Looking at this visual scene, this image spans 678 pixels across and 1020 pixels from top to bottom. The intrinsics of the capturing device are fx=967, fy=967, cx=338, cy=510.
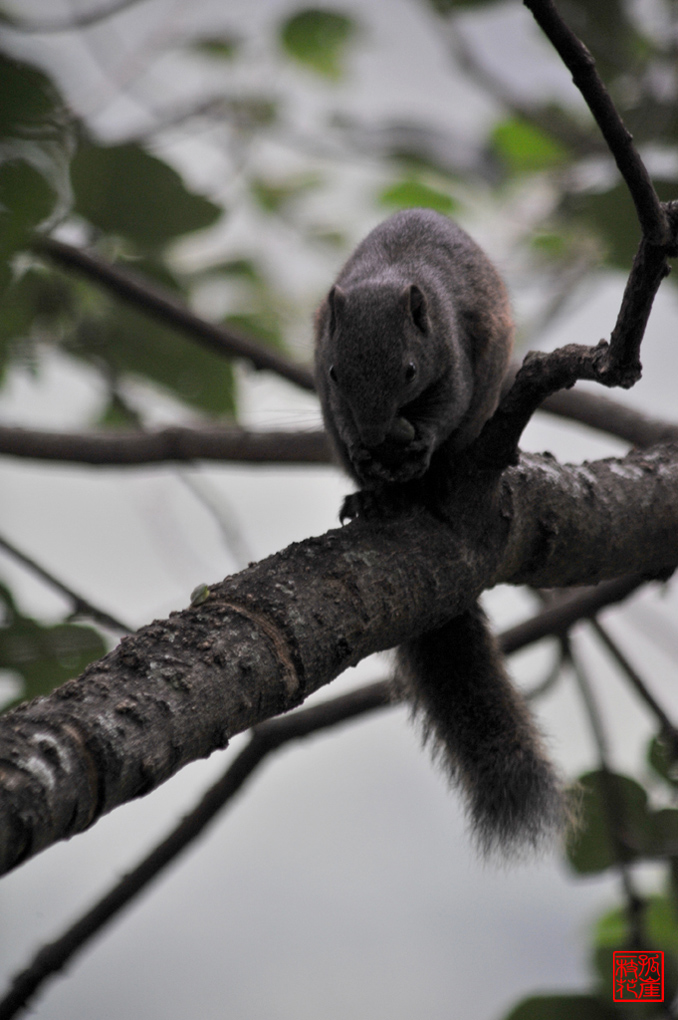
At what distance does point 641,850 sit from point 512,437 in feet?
4.16

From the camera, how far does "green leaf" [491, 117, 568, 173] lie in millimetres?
3760

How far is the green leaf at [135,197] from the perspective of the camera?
2521 mm

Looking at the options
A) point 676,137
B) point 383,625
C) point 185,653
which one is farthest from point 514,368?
point 185,653

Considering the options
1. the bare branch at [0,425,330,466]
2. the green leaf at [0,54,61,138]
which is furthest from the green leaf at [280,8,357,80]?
the green leaf at [0,54,61,138]

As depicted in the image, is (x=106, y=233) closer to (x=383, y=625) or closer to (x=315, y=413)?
(x=315, y=413)

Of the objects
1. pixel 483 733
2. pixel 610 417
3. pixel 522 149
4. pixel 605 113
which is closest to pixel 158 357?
pixel 610 417

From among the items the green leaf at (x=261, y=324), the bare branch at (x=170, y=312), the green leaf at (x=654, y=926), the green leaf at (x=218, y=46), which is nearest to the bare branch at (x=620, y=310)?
the bare branch at (x=170, y=312)

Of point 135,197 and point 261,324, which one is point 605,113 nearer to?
point 135,197

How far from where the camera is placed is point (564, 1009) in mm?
2322

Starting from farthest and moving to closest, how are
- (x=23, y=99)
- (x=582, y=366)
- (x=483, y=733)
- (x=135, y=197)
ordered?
(x=135, y=197)
(x=483, y=733)
(x=582, y=366)
(x=23, y=99)

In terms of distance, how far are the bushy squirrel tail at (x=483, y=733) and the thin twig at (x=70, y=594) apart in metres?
0.64

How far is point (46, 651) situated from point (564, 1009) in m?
1.49

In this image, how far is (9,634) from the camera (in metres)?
2.09

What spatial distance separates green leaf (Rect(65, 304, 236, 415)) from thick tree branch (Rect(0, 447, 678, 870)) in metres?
1.43
